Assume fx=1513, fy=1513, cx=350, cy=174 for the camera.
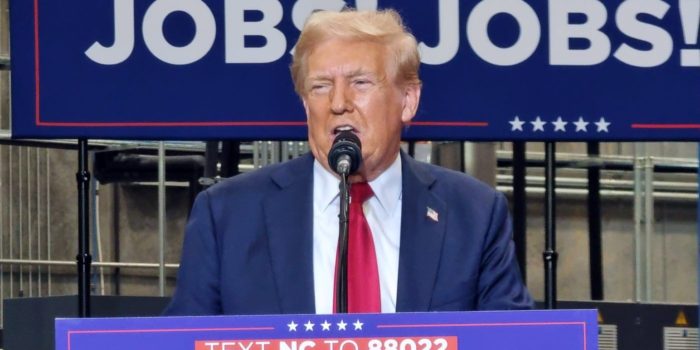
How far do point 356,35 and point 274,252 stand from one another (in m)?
0.51

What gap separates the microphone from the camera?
9.74 feet

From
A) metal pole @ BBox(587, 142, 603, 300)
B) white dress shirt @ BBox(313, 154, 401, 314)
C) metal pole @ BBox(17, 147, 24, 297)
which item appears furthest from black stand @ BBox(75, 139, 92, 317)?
metal pole @ BBox(587, 142, 603, 300)

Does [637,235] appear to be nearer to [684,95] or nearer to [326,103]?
[684,95]

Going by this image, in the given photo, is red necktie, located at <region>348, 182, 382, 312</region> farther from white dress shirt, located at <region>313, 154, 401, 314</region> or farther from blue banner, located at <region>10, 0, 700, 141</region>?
blue banner, located at <region>10, 0, 700, 141</region>

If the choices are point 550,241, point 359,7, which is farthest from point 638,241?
point 359,7

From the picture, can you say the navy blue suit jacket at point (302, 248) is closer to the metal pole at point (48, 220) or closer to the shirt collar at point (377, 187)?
the shirt collar at point (377, 187)

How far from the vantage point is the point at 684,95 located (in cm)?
561

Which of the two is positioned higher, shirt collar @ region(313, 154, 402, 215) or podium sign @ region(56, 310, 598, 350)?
shirt collar @ region(313, 154, 402, 215)

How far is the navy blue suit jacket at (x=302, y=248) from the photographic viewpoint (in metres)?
3.27

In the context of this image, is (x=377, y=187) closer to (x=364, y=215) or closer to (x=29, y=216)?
(x=364, y=215)

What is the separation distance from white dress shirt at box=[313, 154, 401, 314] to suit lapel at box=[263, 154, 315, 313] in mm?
22

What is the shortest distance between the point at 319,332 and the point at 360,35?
768 millimetres

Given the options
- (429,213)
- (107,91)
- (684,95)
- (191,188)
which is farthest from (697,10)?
(191,188)

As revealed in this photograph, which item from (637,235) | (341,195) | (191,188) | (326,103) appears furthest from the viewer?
(637,235)
